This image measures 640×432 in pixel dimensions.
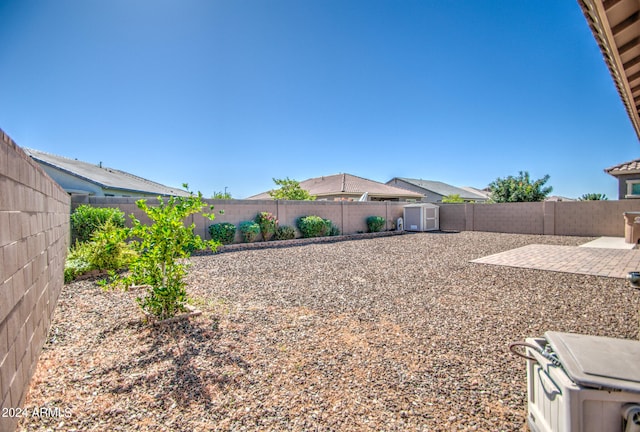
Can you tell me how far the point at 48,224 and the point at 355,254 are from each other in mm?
7759

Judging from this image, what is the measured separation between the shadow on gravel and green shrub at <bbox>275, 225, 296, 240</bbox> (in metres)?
9.55

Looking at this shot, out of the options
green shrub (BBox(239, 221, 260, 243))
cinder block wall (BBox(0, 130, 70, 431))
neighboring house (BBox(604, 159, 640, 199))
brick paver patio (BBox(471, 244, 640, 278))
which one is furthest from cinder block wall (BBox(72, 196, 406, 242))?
neighboring house (BBox(604, 159, 640, 199))

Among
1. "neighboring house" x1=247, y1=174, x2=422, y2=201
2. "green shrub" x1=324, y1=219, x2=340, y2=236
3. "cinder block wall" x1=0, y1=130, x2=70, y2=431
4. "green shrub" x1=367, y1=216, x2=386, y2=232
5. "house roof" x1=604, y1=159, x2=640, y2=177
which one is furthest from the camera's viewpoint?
"neighboring house" x1=247, y1=174, x2=422, y2=201

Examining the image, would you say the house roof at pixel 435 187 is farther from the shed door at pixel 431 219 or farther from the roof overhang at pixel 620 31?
the roof overhang at pixel 620 31

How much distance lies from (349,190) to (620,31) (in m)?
23.0

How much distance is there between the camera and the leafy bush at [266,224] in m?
12.8

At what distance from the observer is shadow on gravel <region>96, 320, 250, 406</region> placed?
2.58 m

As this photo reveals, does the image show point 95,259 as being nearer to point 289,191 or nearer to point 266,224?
point 266,224

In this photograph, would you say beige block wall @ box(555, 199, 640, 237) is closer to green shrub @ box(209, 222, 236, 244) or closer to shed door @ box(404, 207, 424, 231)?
shed door @ box(404, 207, 424, 231)

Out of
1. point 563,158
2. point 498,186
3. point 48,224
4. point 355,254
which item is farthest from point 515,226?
point 48,224

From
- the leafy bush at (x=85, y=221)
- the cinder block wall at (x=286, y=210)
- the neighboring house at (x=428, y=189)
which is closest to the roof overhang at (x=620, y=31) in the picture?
the cinder block wall at (x=286, y=210)

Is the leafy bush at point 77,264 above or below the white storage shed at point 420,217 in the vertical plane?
below

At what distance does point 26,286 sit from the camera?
8.04ft

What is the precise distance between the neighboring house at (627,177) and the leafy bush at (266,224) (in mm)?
16457
